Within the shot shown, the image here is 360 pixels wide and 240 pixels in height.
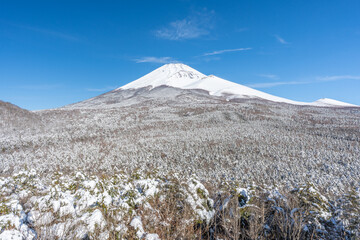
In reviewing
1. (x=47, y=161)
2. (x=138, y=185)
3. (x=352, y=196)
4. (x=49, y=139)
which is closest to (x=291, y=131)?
(x=352, y=196)

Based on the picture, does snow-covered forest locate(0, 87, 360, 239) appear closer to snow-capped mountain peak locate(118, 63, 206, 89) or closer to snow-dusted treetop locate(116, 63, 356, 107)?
snow-dusted treetop locate(116, 63, 356, 107)

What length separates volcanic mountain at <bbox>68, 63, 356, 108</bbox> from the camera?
5610 centimetres

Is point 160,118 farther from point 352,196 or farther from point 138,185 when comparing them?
point 352,196

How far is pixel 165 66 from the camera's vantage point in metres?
116

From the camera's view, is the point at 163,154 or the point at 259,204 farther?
the point at 163,154

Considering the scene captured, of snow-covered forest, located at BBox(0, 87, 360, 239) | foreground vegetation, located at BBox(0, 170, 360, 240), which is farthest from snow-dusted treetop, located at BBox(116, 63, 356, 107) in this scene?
foreground vegetation, located at BBox(0, 170, 360, 240)

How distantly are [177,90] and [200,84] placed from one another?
20.3 meters

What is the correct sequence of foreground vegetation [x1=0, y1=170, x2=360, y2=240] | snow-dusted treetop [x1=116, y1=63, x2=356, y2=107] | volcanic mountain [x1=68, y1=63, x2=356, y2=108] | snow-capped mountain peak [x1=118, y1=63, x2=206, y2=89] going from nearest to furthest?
1. foreground vegetation [x1=0, y1=170, x2=360, y2=240]
2. volcanic mountain [x1=68, y1=63, x2=356, y2=108]
3. snow-dusted treetop [x1=116, y1=63, x2=356, y2=107]
4. snow-capped mountain peak [x1=118, y1=63, x2=206, y2=89]

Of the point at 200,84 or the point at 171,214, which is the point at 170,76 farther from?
the point at 171,214

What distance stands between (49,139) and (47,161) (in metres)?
5.97

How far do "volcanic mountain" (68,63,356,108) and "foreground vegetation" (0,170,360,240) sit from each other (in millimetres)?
44678

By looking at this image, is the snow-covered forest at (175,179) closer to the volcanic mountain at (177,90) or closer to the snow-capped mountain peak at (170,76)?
the volcanic mountain at (177,90)

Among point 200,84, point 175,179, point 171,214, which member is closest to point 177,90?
point 200,84

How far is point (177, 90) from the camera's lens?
61.7 meters
